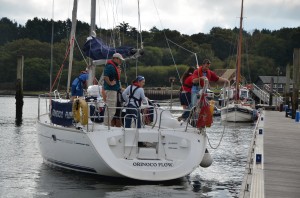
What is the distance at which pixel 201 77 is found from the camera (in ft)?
65.9

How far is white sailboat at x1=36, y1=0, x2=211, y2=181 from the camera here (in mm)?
18359

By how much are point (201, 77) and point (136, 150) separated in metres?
2.82

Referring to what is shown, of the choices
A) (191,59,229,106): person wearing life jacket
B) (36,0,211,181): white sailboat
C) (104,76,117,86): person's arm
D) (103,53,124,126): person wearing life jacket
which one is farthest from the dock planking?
(104,76,117,86): person's arm

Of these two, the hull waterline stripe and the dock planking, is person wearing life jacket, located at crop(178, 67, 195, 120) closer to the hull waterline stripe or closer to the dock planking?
the dock planking

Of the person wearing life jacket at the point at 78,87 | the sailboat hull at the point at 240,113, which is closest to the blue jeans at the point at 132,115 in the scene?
the person wearing life jacket at the point at 78,87

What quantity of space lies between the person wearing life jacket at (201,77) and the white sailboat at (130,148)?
803 millimetres

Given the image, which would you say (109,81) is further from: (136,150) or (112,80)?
(136,150)

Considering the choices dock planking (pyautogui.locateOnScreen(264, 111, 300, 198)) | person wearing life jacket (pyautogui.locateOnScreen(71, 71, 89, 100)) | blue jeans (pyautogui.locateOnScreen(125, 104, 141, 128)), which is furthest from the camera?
person wearing life jacket (pyautogui.locateOnScreen(71, 71, 89, 100))

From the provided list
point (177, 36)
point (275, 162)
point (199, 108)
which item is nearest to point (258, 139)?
point (275, 162)

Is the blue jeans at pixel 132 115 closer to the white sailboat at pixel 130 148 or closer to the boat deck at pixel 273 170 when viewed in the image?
the white sailboat at pixel 130 148

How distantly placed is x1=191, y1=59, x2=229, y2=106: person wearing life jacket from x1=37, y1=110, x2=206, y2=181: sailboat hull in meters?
1.35

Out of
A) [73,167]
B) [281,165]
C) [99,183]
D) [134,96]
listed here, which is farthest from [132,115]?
[281,165]

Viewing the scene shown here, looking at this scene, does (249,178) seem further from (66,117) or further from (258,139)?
(258,139)

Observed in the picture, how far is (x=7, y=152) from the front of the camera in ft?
91.3
